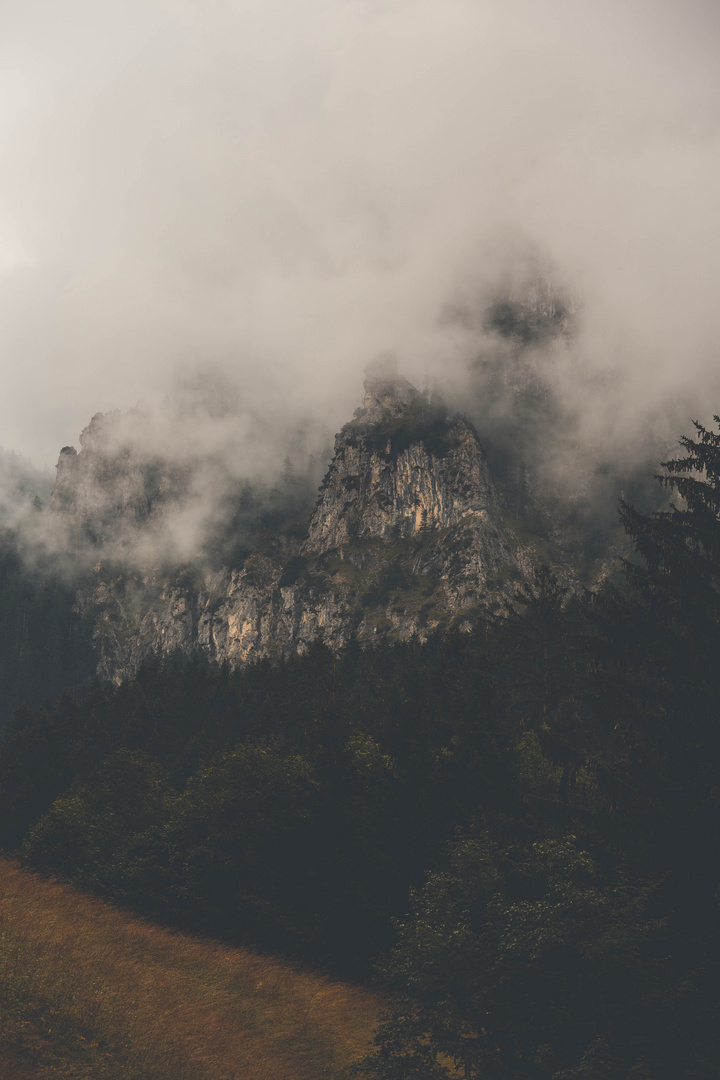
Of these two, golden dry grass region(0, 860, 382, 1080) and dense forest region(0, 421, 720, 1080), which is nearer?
dense forest region(0, 421, 720, 1080)

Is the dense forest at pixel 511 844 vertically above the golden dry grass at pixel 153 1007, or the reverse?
the dense forest at pixel 511 844

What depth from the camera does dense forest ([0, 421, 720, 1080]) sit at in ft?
41.5

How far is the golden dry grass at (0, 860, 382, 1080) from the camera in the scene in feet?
50.8

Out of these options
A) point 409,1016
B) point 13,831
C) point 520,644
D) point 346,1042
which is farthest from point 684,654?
point 13,831

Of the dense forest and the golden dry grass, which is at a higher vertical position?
the dense forest

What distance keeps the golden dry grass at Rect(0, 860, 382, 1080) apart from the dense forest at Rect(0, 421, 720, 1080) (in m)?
1.98

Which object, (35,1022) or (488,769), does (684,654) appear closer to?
(488,769)

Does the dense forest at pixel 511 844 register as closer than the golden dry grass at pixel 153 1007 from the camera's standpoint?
Yes

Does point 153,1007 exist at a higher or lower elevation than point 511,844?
lower

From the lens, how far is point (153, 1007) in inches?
740

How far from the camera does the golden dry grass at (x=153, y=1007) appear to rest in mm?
15484

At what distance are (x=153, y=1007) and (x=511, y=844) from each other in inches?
430

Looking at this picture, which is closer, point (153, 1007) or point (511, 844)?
point (153, 1007)

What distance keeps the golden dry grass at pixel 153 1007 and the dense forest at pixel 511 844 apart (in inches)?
78.0
